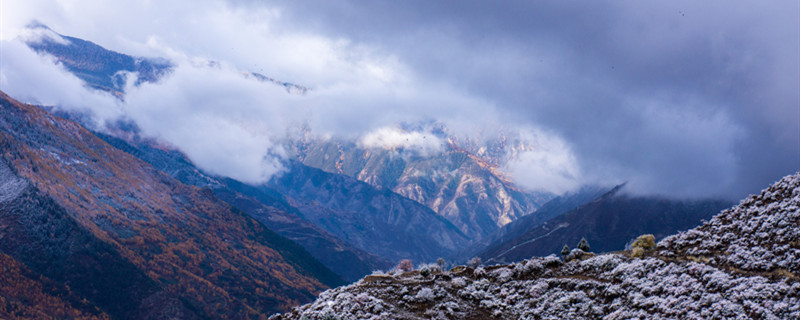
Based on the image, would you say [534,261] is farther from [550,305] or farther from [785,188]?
[785,188]

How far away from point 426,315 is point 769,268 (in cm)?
3278

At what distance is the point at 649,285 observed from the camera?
46844 mm

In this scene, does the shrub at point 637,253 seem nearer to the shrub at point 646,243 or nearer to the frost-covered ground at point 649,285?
the frost-covered ground at point 649,285

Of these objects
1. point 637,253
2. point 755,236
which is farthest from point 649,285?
point 637,253

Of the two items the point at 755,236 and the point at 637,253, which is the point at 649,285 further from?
the point at 637,253

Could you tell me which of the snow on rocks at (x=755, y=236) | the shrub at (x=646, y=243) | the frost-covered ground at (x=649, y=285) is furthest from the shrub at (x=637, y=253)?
the shrub at (x=646, y=243)

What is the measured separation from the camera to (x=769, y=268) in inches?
1565

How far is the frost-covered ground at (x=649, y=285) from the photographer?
38.2 meters

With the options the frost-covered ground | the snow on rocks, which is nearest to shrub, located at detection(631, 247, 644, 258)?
the frost-covered ground

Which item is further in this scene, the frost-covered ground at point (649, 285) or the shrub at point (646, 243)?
the shrub at point (646, 243)

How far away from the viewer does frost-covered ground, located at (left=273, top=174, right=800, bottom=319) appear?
125 feet

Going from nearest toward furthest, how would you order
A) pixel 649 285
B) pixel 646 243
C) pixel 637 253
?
pixel 649 285, pixel 637 253, pixel 646 243

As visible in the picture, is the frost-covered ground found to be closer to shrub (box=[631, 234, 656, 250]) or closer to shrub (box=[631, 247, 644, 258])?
shrub (box=[631, 247, 644, 258])

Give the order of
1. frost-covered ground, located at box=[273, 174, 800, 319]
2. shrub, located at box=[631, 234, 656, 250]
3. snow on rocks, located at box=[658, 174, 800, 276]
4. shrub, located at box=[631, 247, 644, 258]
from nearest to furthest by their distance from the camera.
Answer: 1. frost-covered ground, located at box=[273, 174, 800, 319]
2. snow on rocks, located at box=[658, 174, 800, 276]
3. shrub, located at box=[631, 247, 644, 258]
4. shrub, located at box=[631, 234, 656, 250]
